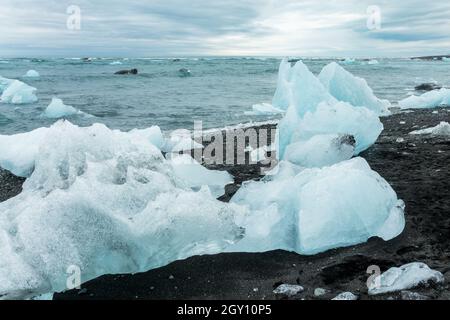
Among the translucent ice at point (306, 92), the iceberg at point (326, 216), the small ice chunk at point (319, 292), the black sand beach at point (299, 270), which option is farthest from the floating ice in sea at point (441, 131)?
the small ice chunk at point (319, 292)

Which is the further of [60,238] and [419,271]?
[60,238]

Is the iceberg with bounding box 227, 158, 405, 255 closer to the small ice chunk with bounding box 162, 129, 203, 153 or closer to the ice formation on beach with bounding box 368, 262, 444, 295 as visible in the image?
the ice formation on beach with bounding box 368, 262, 444, 295

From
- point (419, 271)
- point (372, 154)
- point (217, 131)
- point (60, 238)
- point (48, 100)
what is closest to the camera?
point (419, 271)

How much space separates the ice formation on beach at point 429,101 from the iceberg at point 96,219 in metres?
9.76

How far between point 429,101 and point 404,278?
10.2 metres

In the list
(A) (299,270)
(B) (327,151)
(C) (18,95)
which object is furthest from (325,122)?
(C) (18,95)

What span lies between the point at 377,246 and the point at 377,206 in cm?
38

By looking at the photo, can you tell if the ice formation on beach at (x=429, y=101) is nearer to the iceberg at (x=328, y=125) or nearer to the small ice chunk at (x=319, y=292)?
the iceberg at (x=328, y=125)

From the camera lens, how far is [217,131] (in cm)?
910

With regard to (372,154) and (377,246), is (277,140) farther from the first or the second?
(377,246)

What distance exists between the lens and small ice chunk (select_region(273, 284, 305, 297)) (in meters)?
2.76

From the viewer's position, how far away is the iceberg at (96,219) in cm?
288
